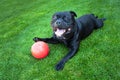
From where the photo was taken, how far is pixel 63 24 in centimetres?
473

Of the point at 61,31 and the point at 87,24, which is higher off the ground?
the point at 61,31

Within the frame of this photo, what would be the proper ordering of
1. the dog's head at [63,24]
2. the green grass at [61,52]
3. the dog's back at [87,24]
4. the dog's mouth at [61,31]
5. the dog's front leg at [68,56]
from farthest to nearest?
1. the dog's back at [87,24]
2. the dog's mouth at [61,31]
3. the dog's head at [63,24]
4. the dog's front leg at [68,56]
5. the green grass at [61,52]

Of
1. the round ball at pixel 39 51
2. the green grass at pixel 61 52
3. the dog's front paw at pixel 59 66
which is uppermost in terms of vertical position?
the round ball at pixel 39 51

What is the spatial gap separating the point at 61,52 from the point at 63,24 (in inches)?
32.5

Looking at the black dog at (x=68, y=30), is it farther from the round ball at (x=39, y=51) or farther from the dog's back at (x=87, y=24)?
the round ball at (x=39, y=51)

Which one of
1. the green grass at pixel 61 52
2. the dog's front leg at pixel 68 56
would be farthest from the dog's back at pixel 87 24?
the dog's front leg at pixel 68 56

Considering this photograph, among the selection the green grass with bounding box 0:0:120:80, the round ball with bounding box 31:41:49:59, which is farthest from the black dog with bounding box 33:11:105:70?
the round ball with bounding box 31:41:49:59

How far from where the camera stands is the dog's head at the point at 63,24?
4750 mm

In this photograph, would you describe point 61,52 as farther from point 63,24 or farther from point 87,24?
point 87,24

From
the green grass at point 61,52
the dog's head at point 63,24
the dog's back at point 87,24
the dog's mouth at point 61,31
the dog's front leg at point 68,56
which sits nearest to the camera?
the green grass at point 61,52

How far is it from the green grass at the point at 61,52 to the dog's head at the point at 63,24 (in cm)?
54

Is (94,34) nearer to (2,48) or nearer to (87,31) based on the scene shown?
(87,31)

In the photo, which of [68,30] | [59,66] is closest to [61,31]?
[68,30]

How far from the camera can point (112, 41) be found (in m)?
5.47
